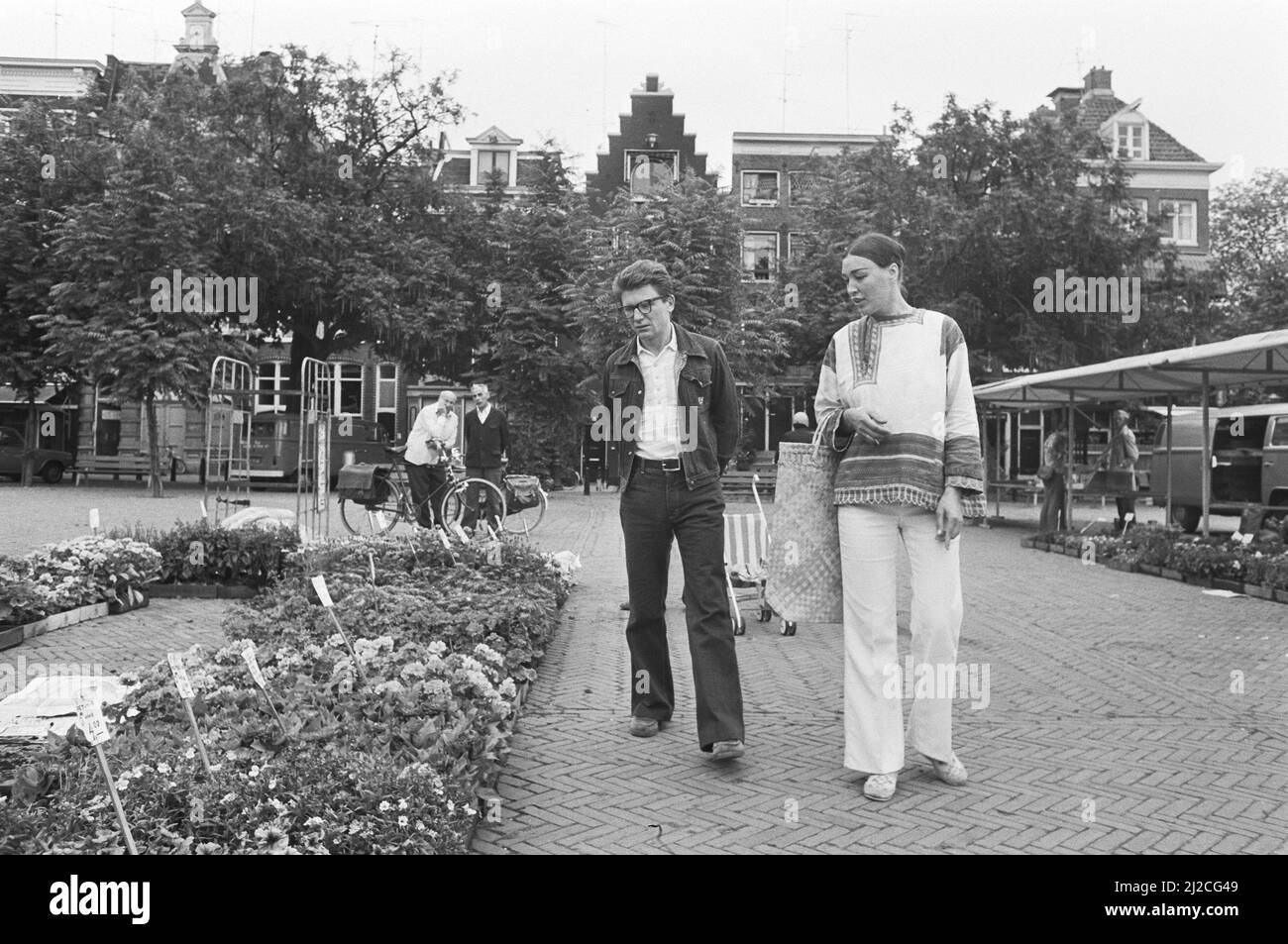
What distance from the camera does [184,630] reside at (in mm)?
7945

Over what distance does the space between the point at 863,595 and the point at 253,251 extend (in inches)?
1039

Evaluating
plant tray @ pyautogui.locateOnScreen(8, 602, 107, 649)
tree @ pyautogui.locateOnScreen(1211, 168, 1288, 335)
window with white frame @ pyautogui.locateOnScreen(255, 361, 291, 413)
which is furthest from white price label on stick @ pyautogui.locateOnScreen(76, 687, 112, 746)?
tree @ pyautogui.locateOnScreen(1211, 168, 1288, 335)

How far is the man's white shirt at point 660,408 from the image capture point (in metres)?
4.89

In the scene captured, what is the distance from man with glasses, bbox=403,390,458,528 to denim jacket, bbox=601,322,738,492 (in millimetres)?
8967

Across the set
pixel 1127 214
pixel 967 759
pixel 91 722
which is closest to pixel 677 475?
pixel 967 759

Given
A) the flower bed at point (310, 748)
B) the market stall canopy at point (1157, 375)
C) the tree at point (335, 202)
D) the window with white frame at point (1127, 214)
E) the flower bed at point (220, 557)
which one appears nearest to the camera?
the flower bed at point (310, 748)

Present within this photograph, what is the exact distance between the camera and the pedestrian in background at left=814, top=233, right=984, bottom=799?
4.38 m

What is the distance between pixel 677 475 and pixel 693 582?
0.44 metres

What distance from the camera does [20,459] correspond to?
105 feet

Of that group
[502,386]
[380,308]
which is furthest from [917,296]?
[380,308]

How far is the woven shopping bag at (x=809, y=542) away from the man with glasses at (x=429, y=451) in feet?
31.2

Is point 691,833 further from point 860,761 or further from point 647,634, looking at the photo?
point 647,634

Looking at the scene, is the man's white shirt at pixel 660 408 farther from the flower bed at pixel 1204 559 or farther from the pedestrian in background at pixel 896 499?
the flower bed at pixel 1204 559

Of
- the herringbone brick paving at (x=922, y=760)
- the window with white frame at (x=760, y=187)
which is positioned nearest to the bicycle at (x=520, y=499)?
the herringbone brick paving at (x=922, y=760)
